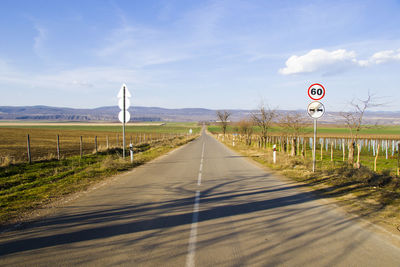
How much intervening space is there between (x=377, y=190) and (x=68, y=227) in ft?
26.6

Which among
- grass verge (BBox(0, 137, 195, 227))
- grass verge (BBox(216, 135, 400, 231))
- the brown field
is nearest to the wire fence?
the brown field

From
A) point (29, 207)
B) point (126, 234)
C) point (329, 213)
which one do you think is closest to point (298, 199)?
point (329, 213)

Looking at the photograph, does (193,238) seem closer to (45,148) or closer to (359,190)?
(359,190)

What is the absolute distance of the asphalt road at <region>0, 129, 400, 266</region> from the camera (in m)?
4.21

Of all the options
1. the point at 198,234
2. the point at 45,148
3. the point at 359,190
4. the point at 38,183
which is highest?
the point at 198,234

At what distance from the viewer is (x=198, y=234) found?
16.9 ft

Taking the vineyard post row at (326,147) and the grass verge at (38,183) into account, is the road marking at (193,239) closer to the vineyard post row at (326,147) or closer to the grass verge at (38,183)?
the grass verge at (38,183)

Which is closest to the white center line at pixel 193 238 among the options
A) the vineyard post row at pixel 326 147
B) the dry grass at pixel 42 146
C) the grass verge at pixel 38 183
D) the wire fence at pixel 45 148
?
the grass verge at pixel 38 183

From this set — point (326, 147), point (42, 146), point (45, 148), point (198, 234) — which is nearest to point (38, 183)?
point (198, 234)

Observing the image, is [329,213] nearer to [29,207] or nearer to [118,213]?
[118,213]

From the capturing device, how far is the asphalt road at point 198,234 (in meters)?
4.21

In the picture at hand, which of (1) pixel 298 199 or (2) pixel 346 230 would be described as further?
(1) pixel 298 199

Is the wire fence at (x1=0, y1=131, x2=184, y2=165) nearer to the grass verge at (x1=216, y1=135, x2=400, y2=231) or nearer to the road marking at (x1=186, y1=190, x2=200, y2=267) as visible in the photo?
the road marking at (x1=186, y1=190, x2=200, y2=267)

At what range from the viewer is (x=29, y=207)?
724 cm
